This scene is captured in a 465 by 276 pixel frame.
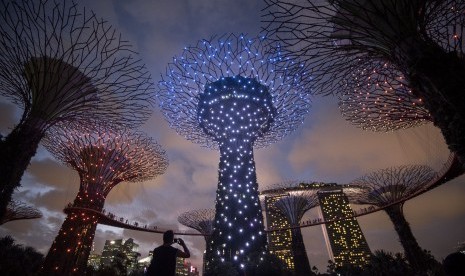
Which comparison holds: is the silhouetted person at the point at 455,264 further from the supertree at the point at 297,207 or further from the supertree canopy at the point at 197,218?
the supertree canopy at the point at 197,218

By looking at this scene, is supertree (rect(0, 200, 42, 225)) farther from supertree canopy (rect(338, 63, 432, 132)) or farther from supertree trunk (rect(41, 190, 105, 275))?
supertree canopy (rect(338, 63, 432, 132))

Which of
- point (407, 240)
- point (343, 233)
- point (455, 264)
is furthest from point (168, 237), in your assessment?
point (343, 233)

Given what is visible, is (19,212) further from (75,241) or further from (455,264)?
(455,264)

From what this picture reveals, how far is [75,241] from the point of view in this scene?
12.2 m

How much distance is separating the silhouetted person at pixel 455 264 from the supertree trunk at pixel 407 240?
14867 mm

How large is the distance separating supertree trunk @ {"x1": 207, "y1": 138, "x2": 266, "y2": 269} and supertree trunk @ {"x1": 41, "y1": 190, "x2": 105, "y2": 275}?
6.84 metres

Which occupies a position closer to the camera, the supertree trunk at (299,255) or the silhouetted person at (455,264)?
the silhouetted person at (455,264)

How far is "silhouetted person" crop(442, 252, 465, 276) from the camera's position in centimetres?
254

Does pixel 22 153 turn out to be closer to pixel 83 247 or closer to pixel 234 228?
pixel 234 228

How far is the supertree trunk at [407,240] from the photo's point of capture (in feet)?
48.4

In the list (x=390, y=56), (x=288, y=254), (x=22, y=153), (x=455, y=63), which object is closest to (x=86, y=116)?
(x=22, y=153)

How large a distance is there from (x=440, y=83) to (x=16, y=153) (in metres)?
8.36

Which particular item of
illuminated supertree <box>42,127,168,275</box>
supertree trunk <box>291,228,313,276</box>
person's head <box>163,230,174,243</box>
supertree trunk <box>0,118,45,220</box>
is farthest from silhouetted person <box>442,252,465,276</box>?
supertree trunk <box>291,228,313,276</box>

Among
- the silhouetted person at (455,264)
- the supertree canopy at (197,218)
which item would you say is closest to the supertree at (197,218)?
the supertree canopy at (197,218)
